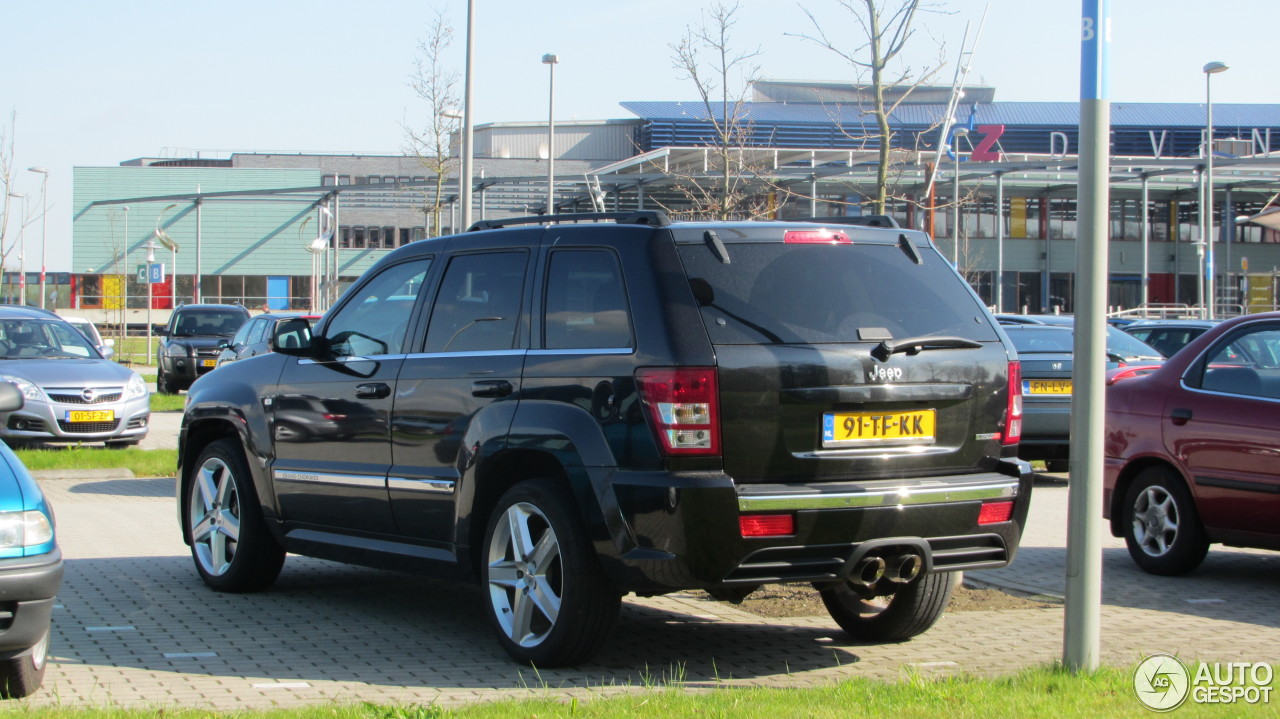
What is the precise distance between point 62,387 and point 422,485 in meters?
11.4

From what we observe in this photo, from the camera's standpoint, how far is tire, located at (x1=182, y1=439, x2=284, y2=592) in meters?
7.74

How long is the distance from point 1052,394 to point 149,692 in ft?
34.3

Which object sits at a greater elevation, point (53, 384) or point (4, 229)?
point (4, 229)

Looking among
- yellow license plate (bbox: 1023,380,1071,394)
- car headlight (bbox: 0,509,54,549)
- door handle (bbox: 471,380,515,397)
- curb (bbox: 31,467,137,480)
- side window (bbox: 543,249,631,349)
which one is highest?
side window (bbox: 543,249,631,349)

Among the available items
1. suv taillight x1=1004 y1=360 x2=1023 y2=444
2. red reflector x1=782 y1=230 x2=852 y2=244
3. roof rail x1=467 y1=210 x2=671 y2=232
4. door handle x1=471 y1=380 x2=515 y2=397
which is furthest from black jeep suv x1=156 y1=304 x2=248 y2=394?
suv taillight x1=1004 y1=360 x2=1023 y2=444

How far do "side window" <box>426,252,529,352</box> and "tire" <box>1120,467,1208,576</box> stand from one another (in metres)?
4.85

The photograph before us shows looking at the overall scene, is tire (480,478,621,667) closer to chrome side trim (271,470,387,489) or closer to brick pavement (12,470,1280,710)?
brick pavement (12,470,1280,710)

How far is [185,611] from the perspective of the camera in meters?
7.26

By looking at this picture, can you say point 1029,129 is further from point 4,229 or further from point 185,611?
point 185,611

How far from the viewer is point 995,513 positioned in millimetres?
5871

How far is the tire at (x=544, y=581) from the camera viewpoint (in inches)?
222

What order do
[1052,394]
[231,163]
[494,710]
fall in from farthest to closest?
1. [231,163]
2. [1052,394]
3. [494,710]

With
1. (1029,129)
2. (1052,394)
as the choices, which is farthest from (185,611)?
(1029,129)

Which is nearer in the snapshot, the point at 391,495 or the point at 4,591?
the point at 4,591
